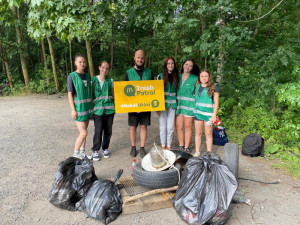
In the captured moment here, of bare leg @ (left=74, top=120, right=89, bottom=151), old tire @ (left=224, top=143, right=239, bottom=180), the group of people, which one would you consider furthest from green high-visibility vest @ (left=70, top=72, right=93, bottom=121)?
old tire @ (left=224, top=143, right=239, bottom=180)

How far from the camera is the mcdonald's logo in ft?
14.4

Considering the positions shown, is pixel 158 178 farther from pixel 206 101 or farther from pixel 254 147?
pixel 254 147

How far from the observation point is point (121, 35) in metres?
17.8

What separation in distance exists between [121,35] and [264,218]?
17101mm

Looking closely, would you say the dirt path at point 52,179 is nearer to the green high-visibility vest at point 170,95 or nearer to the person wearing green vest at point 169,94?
the person wearing green vest at point 169,94

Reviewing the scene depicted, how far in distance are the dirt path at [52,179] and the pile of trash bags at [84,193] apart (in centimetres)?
12

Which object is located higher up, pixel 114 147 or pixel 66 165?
pixel 66 165

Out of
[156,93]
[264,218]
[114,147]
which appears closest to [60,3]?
[156,93]

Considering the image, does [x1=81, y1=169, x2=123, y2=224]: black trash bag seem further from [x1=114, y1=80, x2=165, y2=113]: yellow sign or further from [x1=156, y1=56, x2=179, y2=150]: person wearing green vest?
[x1=156, y1=56, x2=179, y2=150]: person wearing green vest

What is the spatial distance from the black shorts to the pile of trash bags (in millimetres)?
1521

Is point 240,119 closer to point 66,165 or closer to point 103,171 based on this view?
point 103,171

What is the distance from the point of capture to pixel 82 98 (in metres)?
4.18

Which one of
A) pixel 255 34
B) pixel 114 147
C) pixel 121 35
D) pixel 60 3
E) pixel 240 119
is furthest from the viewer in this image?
pixel 121 35

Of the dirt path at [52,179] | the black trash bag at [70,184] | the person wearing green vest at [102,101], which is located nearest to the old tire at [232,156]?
the dirt path at [52,179]
